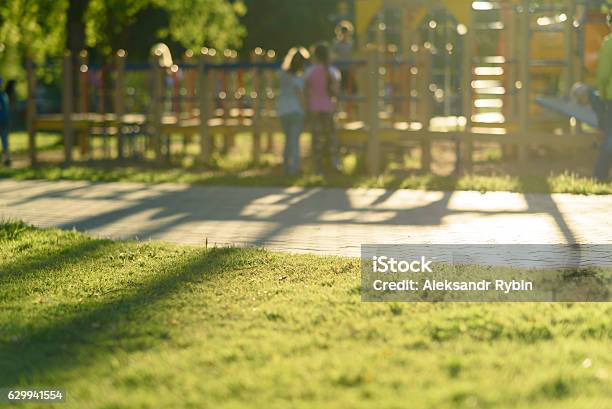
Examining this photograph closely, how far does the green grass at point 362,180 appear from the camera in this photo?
43.5 feet

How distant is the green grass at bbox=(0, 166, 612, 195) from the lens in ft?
43.5

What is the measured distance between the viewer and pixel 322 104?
644 inches

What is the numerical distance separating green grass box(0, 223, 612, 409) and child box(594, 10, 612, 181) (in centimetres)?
625

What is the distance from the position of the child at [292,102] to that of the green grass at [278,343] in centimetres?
834

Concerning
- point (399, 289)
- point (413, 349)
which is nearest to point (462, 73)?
point (399, 289)

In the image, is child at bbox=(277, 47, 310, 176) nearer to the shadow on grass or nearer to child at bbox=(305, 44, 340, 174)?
child at bbox=(305, 44, 340, 174)

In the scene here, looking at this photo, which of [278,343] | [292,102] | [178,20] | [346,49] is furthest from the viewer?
[178,20]

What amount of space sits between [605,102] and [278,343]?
8.66 meters

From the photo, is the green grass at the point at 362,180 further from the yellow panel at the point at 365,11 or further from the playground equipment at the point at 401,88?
the yellow panel at the point at 365,11

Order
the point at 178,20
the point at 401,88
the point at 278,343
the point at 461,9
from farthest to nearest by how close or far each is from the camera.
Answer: the point at 178,20
the point at 401,88
the point at 461,9
the point at 278,343

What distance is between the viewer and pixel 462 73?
16.8 metres

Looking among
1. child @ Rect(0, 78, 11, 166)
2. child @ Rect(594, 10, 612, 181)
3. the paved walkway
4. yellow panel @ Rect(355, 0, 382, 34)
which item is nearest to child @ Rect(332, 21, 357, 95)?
yellow panel @ Rect(355, 0, 382, 34)

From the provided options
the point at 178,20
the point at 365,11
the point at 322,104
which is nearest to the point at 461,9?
the point at 365,11

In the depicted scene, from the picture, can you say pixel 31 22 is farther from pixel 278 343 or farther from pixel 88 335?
pixel 278 343
